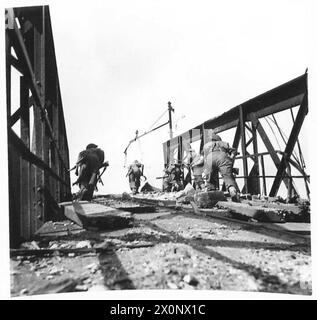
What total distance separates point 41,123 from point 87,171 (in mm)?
1481

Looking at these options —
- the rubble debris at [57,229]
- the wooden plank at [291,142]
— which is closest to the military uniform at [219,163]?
the wooden plank at [291,142]

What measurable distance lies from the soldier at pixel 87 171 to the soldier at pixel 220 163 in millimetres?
1975

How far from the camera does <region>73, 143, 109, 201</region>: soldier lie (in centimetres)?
439

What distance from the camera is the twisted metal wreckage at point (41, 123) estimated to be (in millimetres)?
2539

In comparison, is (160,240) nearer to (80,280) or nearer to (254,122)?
(80,280)

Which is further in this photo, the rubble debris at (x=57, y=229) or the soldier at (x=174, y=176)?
the soldier at (x=174, y=176)

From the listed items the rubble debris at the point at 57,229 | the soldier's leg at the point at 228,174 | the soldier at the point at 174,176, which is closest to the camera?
the rubble debris at the point at 57,229

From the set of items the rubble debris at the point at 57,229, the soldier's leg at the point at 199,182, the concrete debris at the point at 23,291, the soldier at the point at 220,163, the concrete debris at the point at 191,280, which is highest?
the soldier at the point at 220,163

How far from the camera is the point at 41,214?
373 centimetres

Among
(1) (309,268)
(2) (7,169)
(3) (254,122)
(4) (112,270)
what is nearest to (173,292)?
(4) (112,270)

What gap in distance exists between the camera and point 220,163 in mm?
5148

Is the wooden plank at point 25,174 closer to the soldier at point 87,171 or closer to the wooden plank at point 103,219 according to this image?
the wooden plank at point 103,219
